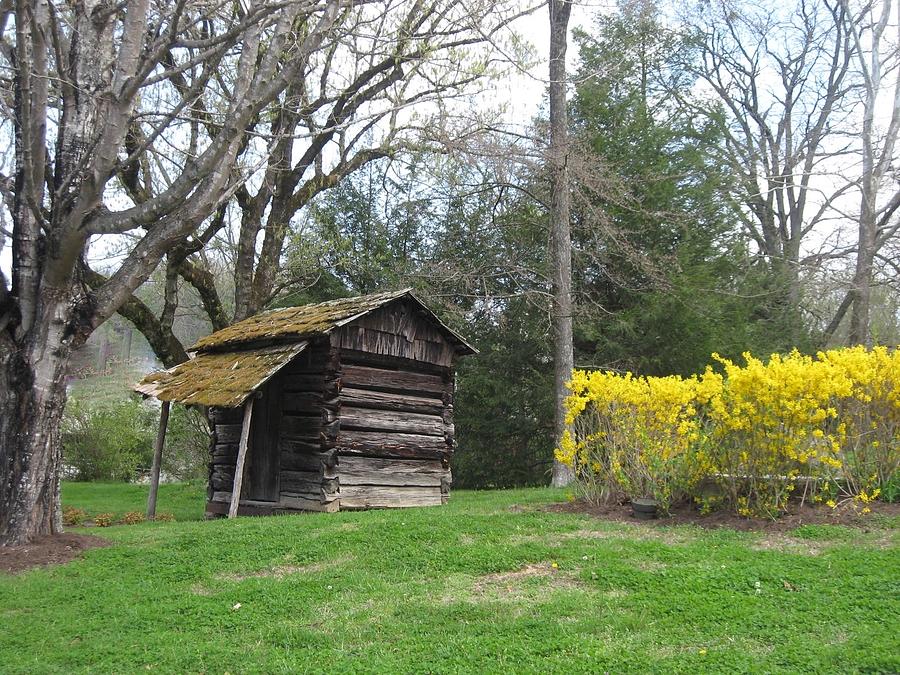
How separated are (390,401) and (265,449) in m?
2.39

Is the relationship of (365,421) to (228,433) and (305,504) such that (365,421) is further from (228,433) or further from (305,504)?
(228,433)

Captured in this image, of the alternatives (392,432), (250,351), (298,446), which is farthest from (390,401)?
(250,351)

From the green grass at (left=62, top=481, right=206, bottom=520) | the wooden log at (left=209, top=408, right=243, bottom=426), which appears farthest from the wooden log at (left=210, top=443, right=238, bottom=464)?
the green grass at (left=62, top=481, right=206, bottom=520)

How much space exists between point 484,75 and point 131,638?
29.3ft

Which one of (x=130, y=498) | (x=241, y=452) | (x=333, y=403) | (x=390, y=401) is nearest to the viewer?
(x=241, y=452)

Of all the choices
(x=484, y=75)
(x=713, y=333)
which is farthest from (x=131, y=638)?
(x=713, y=333)

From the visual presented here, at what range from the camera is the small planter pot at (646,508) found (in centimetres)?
861

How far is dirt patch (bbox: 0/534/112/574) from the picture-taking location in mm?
8195

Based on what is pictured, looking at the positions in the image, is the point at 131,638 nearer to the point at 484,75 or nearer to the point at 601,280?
the point at 484,75

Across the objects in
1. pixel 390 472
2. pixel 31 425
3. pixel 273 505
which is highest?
pixel 31 425

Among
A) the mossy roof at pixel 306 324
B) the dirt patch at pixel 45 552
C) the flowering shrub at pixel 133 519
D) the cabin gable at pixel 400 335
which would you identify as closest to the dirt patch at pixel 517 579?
the dirt patch at pixel 45 552

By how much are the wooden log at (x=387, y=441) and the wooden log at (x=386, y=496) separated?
2.24 feet

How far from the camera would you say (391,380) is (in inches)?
507

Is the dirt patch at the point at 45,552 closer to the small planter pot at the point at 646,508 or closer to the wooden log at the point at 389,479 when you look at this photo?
the wooden log at the point at 389,479
